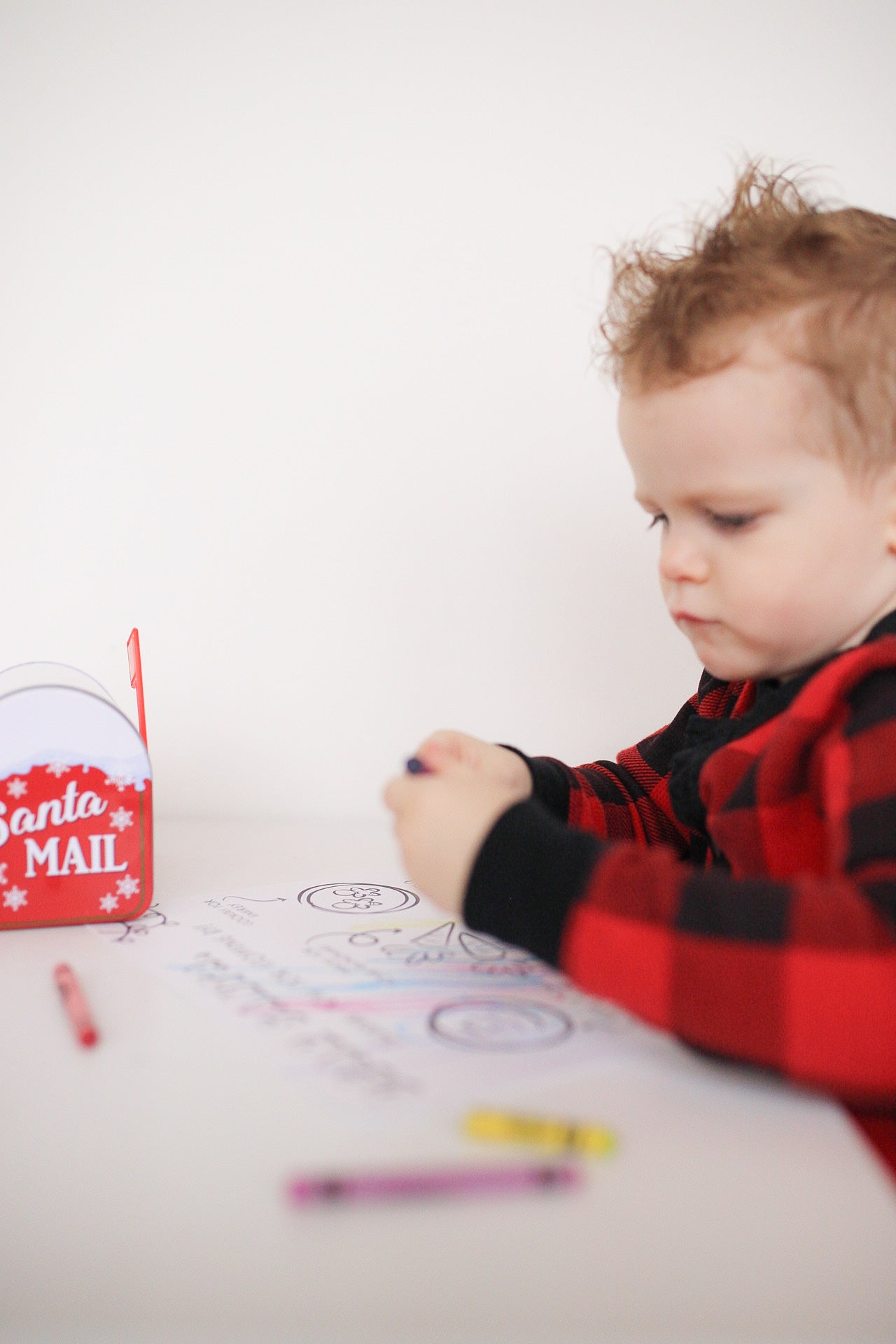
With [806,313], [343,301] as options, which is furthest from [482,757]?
[343,301]

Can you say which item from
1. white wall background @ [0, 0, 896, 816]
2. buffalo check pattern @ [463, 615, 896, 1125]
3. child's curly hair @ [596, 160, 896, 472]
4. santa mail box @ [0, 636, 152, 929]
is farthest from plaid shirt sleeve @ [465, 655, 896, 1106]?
white wall background @ [0, 0, 896, 816]

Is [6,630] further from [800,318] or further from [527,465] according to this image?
[800,318]

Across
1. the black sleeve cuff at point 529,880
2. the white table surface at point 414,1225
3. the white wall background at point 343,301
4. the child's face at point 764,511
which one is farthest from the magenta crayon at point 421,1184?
the white wall background at point 343,301

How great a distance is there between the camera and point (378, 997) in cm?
51

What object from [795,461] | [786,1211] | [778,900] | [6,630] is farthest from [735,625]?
[6,630]

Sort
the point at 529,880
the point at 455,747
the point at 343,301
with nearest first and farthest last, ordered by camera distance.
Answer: the point at 529,880 < the point at 455,747 < the point at 343,301

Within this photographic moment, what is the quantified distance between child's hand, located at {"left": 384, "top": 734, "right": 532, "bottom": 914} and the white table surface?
107mm

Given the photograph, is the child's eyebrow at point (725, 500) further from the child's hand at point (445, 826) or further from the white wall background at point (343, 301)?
the white wall background at point (343, 301)

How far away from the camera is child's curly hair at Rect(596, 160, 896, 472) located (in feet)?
1.68

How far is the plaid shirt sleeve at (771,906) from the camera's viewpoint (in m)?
0.39

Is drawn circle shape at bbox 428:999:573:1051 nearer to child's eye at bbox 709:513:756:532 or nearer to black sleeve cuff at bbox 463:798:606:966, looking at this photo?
black sleeve cuff at bbox 463:798:606:966

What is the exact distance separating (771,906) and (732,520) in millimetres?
231

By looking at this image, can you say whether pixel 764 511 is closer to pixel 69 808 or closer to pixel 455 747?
pixel 455 747

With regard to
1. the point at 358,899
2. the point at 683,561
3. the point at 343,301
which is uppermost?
the point at 343,301
